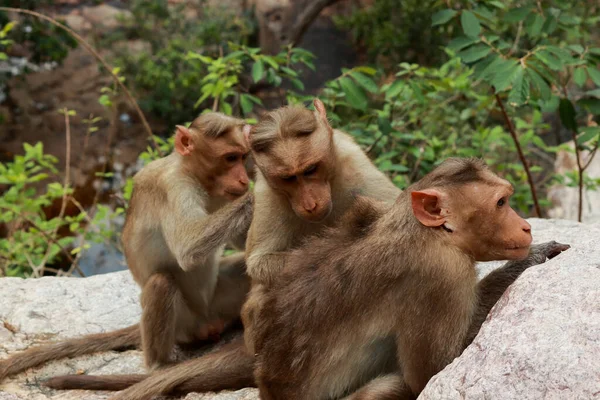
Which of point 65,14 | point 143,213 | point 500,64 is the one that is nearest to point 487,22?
point 500,64

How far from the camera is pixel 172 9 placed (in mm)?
17375

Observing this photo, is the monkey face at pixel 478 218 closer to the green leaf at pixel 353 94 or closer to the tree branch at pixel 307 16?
the green leaf at pixel 353 94

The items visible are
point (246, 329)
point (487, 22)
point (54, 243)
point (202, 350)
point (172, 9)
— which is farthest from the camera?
point (172, 9)

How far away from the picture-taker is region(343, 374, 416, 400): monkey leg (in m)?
3.29

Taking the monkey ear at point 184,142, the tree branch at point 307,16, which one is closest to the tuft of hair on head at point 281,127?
the monkey ear at point 184,142

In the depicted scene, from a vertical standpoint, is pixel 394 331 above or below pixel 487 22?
below

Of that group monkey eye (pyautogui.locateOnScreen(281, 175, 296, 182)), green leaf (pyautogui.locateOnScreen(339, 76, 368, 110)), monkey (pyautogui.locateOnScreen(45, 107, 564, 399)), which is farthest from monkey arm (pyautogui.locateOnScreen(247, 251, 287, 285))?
green leaf (pyautogui.locateOnScreen(339, 76, 368, 110))

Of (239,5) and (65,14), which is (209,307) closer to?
(239,5)

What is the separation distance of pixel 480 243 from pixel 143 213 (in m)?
2.72

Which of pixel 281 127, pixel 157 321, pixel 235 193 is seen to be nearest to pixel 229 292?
pixel 157 321

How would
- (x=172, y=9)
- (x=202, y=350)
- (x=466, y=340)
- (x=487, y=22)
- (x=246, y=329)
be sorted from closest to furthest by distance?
(x=466, y=340), (x=246, y=329), (x=202, y=350), (x=487, y=22), (x=172, y=9)

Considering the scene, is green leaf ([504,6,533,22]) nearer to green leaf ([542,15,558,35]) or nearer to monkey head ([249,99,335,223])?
green leaf ([542,15,558,35])

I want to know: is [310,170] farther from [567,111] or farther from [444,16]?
[567,111]

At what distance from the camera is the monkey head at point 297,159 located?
3.85m
